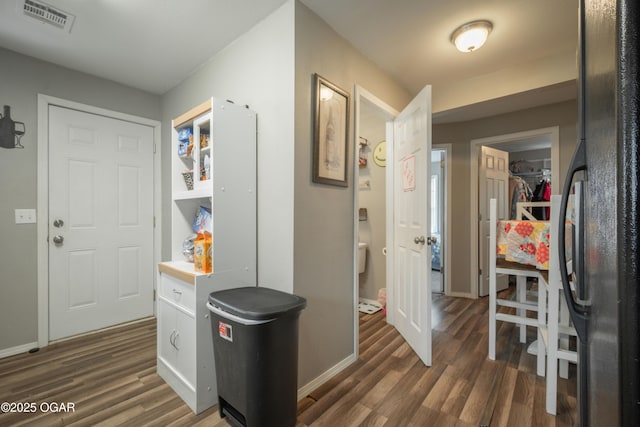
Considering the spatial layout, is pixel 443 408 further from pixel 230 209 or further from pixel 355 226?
pixel 230 209

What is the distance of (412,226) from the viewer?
89.4 inches

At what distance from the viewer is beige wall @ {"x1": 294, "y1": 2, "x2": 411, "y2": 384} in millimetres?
1695

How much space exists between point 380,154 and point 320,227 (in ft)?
5.96

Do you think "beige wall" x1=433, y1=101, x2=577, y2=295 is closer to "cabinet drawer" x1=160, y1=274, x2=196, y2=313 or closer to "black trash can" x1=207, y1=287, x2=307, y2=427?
"black trash can" x1=207, y1=287, x2=307, y2=427

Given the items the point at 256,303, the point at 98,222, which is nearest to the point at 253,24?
the point at 256,303

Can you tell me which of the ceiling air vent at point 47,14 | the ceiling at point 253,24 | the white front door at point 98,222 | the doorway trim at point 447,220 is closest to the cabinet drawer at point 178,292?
the white front door at point 98,222

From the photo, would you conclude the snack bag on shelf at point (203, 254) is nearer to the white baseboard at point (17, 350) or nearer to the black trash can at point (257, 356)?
the black trash can at point (257, 356)

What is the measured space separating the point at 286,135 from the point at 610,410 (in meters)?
1.64

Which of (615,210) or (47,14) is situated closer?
(615,210)

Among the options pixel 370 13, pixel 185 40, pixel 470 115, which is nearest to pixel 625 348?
pixel 370 13

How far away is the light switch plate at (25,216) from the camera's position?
2273mm

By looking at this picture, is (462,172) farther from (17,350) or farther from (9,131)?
(17,350)

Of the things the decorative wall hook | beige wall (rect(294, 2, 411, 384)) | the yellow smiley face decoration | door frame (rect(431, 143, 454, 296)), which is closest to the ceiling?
beige wall (rect(294, 2, 411, 384))

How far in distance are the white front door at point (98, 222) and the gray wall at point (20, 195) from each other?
0.40 feet
